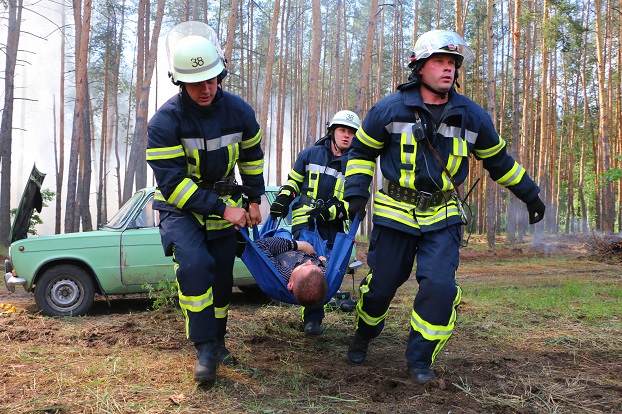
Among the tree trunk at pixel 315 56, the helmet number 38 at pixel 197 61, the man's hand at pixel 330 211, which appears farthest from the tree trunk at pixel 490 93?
the helmet number 38 at pixel 197 61

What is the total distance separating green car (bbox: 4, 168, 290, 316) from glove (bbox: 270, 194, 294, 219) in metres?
2.07

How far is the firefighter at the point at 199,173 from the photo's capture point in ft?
12.6

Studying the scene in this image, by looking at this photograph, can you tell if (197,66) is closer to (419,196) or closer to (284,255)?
(419,196)

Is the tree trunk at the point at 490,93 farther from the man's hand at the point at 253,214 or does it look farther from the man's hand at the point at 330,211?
the man's hand at the point at 253,214

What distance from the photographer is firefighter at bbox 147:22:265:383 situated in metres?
3.84

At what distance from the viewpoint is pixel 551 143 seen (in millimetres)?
34000

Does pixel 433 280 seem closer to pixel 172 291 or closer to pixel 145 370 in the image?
pixel 145 370

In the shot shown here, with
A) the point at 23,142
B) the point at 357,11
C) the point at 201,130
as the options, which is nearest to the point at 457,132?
the point at 201,130

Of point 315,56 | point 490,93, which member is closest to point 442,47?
point 315,56

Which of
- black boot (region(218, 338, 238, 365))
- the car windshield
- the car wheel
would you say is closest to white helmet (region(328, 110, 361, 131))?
black boot (region(218, 338, 238, 365))

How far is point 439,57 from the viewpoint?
4.07 metres

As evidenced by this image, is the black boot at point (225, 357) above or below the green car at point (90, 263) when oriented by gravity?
below

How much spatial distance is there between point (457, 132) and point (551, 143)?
3274 centimetres

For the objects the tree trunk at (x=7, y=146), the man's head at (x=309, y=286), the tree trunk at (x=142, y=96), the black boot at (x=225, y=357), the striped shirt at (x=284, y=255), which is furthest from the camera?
the tree trunk at (x=7, y=146)
